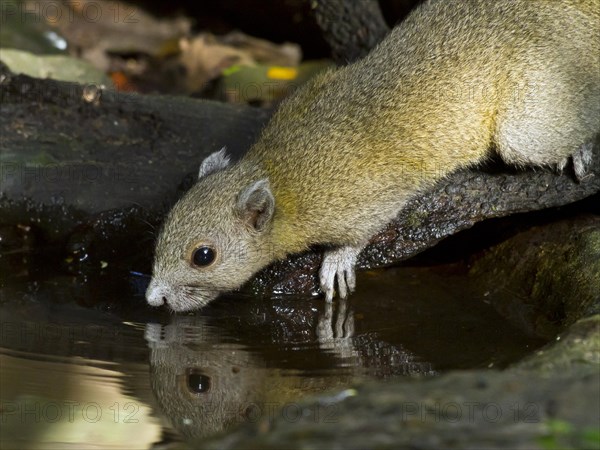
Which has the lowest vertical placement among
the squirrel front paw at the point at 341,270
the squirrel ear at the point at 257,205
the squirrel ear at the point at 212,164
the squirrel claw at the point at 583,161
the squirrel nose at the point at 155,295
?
the squirrel nose at the point at 155,295

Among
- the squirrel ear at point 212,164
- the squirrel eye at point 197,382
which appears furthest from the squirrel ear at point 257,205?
the squirrel eye at point 197,382

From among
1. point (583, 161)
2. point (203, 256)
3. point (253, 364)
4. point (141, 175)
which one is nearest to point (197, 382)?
point (253, 364)

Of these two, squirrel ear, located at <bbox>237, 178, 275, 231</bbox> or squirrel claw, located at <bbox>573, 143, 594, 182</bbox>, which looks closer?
squirrel ear, located at <bbox>237, 178, 275, 231</bbox>

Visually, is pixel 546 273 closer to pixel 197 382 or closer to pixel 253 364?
pixel 253 364

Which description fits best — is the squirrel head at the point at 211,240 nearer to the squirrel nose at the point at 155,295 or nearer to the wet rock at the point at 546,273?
the squirrel nose at the point at 155,295

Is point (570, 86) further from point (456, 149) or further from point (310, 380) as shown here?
point (310, 380)

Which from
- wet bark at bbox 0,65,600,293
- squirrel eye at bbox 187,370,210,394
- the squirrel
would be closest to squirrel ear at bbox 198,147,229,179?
the squirrel

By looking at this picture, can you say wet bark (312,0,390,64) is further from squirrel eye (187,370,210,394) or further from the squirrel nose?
squirrel eye (187,370,210,394)

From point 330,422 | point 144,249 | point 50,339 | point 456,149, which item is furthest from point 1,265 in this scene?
point 330,422
